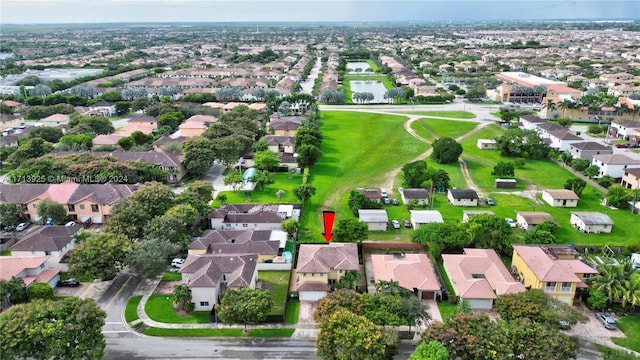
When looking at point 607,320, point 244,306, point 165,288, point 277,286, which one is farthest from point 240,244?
point 607,320

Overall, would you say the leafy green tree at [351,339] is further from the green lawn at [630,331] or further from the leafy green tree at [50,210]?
the leafy green tree at [50,210]

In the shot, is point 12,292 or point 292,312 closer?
point 12,292

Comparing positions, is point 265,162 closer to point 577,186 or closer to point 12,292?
point 12,292

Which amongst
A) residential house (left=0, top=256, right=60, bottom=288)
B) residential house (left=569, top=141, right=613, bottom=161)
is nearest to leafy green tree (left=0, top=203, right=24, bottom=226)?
residential house (left=0, top=256, right=60, bottom=288)

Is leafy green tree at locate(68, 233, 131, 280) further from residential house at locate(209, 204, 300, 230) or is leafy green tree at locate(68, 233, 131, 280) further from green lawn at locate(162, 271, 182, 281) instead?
residential house at locate(209, 204, 300, 230)

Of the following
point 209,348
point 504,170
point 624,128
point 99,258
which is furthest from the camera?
Result: point 624,128
